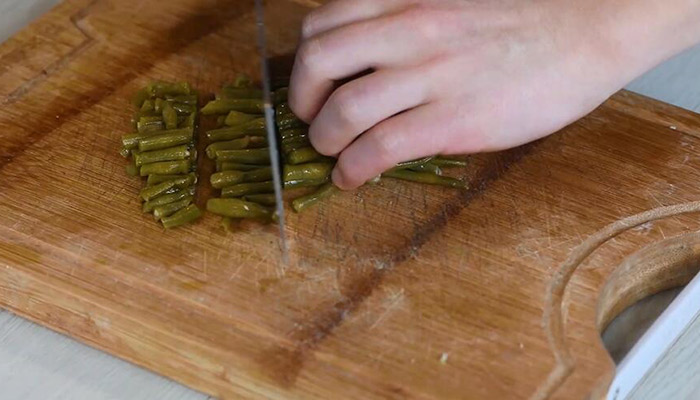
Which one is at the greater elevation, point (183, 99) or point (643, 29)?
point (643, 29)

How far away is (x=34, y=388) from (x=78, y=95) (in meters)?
0.83

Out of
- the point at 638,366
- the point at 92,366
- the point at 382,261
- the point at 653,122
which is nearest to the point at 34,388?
the point at 92,366

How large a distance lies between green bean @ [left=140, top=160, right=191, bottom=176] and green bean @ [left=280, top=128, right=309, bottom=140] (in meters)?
0.23

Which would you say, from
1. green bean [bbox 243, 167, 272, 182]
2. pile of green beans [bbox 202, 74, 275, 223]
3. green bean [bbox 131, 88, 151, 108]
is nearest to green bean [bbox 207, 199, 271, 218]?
pile of green beans [bbox 202, 74, 275, 223]

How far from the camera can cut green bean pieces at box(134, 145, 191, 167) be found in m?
2.33

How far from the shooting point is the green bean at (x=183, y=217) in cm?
218

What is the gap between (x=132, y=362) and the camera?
205cm

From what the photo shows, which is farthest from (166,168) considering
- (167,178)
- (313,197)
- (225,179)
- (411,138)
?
(411,138)

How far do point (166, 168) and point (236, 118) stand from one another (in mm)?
225

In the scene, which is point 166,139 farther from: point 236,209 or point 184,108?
point 236,209

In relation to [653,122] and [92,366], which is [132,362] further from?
[653,122]

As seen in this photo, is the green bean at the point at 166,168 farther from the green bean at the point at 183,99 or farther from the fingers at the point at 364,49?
the fingers at the point at 364,49

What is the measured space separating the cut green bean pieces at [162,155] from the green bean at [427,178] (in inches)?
18.6

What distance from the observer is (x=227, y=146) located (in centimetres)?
237
